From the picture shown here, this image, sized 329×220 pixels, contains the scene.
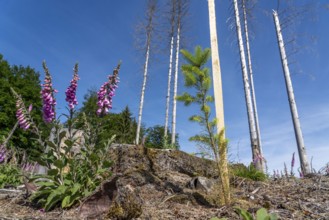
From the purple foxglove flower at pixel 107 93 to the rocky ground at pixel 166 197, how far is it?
3.19 feet

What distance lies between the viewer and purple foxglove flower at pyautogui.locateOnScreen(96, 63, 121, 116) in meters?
4.07

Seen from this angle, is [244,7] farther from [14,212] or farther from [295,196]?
[14,212]

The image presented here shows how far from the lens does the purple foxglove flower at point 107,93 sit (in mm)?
4074

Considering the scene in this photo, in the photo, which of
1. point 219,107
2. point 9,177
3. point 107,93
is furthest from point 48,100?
point 9,177

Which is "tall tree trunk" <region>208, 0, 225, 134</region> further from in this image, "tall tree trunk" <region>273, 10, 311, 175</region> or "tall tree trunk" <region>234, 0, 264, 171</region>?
"tall tree trunk" <region>273, 10, 311, 175</region>

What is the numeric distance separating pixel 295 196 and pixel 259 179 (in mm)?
2096

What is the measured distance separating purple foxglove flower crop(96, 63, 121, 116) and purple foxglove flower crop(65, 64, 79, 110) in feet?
1.11

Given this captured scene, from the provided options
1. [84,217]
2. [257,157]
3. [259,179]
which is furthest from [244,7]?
[84,217]

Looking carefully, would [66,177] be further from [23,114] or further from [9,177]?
[9,177]

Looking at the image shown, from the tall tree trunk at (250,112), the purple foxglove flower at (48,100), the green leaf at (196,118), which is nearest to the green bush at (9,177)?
the purple foxglove flower at (48,100)

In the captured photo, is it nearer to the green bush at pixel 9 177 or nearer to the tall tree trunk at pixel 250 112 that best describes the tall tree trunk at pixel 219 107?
the green bush at pixel 9 177

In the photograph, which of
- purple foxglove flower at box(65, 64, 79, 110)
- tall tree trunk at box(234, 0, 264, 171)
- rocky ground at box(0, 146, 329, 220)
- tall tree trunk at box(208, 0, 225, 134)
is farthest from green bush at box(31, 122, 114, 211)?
tall tree trunk at box(234, 0, 264, 171)

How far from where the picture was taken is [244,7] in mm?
14320

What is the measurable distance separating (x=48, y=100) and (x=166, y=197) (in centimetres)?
206
